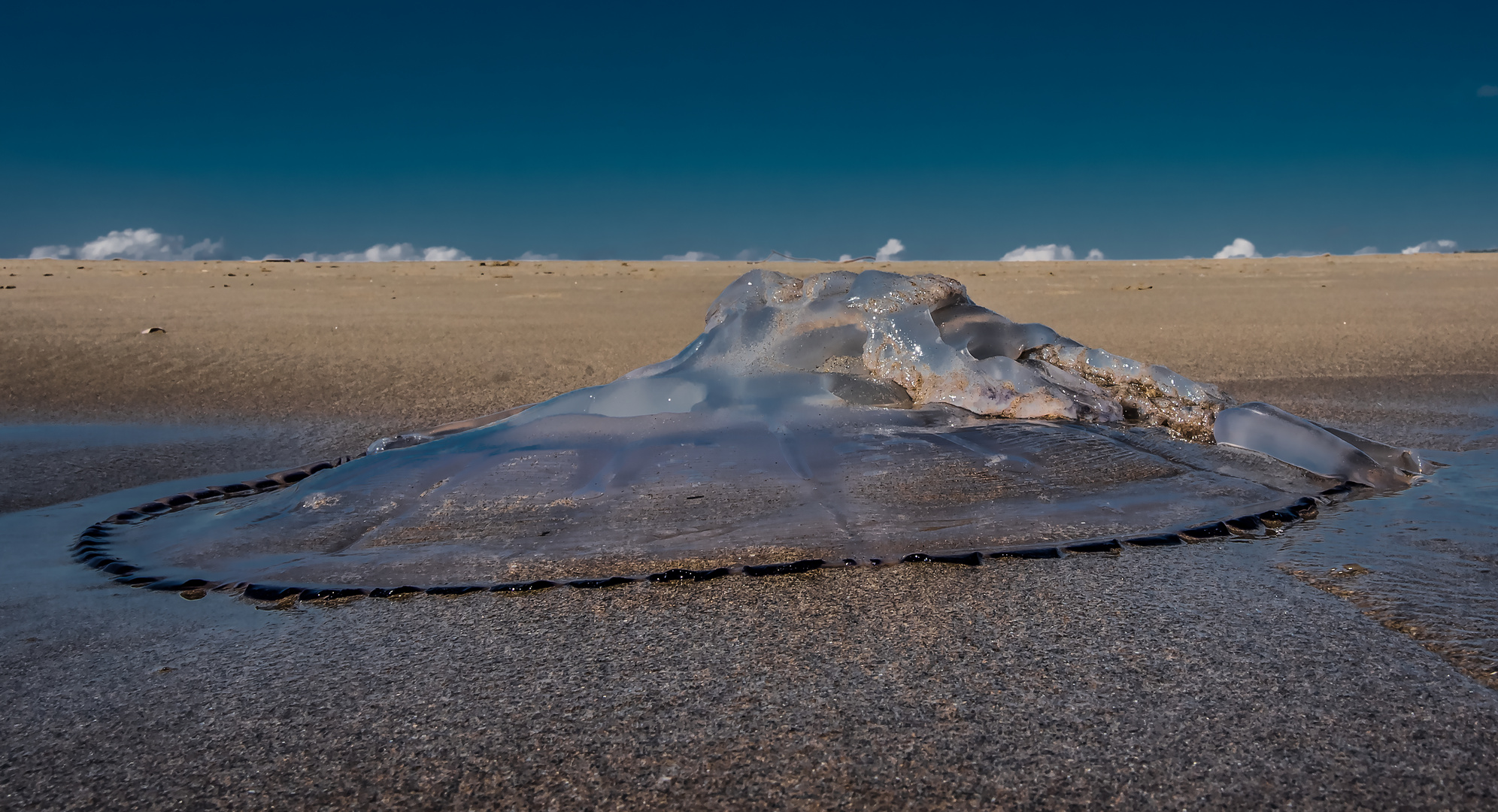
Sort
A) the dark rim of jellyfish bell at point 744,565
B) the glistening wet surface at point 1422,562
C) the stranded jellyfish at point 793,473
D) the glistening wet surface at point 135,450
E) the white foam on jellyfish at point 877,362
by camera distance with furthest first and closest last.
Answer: the glistening wet surface at point 135,450, the white foam on jellyfish at point 877,362, the stranded jellyfish at point 793,473, the dark rim of jellyfish bell at point 744,565, the glistening wet surface at point 1422,562

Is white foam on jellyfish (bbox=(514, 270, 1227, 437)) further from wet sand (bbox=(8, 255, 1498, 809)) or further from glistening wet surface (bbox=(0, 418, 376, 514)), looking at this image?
glistening wet surface (bbox=(0, 418, 376, 514))

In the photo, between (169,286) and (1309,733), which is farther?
(169,286)

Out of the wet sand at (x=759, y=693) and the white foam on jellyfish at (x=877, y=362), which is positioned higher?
the white foam on jellyfish at (x=877, y=362)

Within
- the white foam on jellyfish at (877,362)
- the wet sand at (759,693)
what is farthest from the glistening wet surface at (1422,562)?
the white foam on jellyfish at (877,362)

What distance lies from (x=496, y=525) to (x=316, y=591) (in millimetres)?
444

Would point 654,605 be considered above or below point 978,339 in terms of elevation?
below

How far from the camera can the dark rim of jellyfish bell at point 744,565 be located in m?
1.85

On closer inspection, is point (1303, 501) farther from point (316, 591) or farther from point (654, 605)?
point (316, 591)

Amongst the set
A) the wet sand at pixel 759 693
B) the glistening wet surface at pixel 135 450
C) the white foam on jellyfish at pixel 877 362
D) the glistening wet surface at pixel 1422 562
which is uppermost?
the white foam on jellyfish at pixel 877 362

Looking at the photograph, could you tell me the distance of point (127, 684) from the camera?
1.44 meters

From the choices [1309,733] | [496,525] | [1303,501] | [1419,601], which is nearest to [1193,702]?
[1309,733]

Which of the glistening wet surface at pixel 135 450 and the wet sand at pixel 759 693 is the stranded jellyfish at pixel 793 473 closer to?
the wet sand at pixel 759 693

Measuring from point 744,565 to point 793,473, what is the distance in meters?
0.53

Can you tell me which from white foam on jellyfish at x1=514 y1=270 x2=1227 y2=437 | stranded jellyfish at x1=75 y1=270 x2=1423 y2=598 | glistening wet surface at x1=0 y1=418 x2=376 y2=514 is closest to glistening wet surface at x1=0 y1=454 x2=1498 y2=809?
stranded jellyfish at x1=75 y1=270 x2=1423 y2=598
